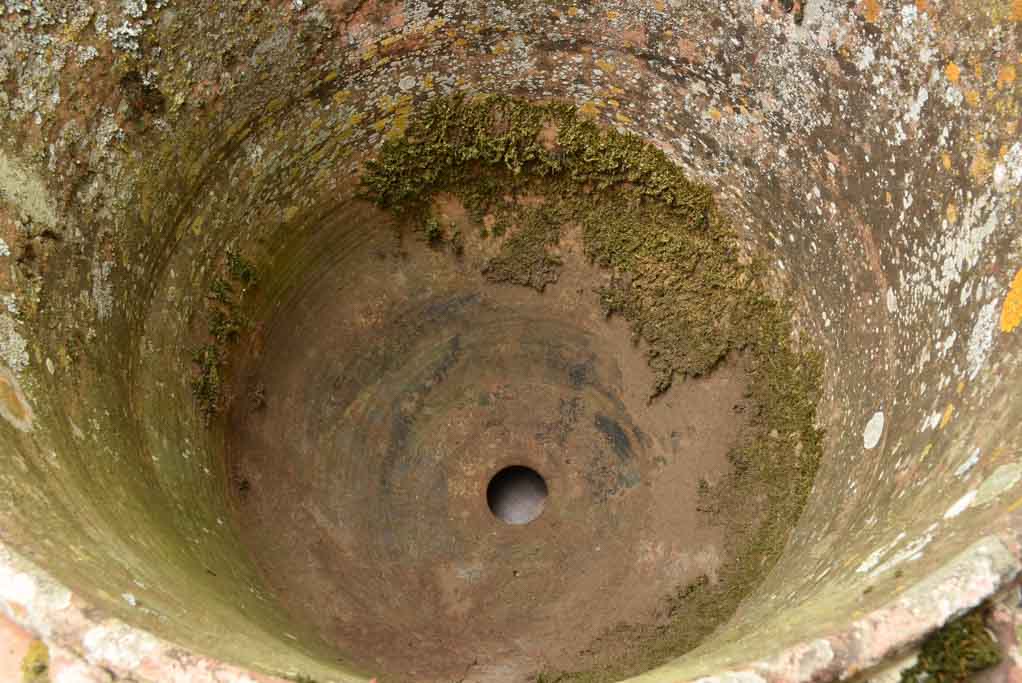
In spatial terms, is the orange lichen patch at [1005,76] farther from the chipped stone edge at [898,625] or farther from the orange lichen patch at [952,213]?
the chipped stone edge at [898,625]

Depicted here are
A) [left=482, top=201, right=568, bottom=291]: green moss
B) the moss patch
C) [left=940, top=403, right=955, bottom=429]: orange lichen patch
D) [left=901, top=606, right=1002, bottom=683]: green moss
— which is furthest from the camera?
[left=482, top=201, right=568, bottom=291]: green moss

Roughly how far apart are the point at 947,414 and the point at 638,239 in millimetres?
2192

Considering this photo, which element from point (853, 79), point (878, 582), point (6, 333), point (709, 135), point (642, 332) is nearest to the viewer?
point (878, 582)

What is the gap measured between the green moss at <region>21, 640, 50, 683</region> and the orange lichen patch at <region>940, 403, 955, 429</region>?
9.05ft

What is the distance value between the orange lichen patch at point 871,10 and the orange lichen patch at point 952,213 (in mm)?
863

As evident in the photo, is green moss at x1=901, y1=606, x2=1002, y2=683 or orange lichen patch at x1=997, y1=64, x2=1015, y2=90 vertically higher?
orange lichen patch at x1=997, y1=64, x2=1015, y2=90

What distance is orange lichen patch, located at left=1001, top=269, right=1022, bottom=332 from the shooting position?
267cm

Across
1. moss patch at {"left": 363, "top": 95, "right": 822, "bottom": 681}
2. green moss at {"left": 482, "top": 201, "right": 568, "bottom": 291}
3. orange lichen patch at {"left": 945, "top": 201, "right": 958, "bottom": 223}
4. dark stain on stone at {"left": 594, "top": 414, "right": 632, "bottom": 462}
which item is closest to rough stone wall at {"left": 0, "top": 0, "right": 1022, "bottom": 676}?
orange lichen patch at {"left": 945, "top": 201, "right": 958, "bottom": 223}

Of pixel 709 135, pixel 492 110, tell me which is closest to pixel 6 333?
pixel 492 110

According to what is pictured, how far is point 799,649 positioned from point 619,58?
3251mm

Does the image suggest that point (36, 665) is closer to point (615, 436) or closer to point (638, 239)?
point (615, 436)

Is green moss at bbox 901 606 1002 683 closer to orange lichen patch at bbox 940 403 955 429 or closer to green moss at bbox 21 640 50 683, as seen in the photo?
orange lichen patch at bbox 940 403 955 429

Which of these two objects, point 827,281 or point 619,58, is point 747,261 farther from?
point 619,58

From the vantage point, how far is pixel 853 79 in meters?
3.62
